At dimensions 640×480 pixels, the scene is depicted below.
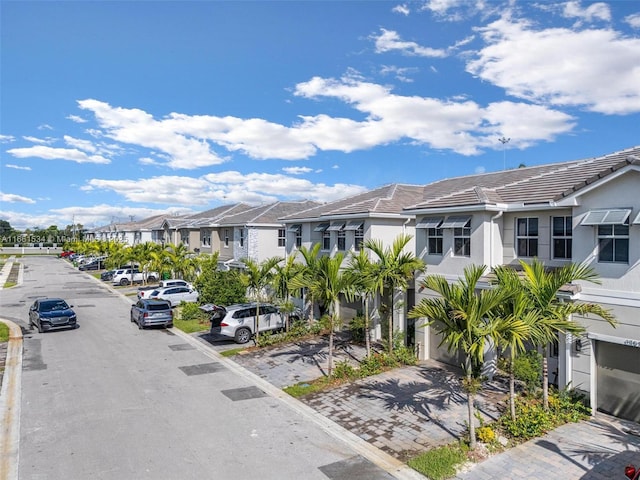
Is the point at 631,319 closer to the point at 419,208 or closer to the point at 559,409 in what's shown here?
the point at 559,409

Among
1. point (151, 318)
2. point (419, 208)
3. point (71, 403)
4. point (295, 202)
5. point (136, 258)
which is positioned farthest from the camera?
point (136, 258)

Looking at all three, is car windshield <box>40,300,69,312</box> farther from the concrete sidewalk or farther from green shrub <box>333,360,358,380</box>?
green shrub <box>333,360,358,380</box>

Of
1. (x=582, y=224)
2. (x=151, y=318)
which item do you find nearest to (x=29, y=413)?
(x=151, y=318)

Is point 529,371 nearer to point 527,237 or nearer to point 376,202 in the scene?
point 527,237

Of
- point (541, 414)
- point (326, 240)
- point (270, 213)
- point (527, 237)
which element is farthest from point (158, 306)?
point (541, 414)

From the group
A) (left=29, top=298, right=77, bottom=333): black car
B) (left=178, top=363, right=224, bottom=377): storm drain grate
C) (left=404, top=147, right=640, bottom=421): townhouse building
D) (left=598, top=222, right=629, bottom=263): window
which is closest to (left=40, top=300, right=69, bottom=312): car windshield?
(left=29, top=298, right=77, bottom=333): black car

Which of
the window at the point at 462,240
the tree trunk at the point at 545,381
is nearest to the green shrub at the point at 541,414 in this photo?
the tree trunk at the point at 545,381

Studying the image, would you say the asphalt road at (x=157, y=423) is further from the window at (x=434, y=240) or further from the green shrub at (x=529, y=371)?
the window at (x=434, y=240)
